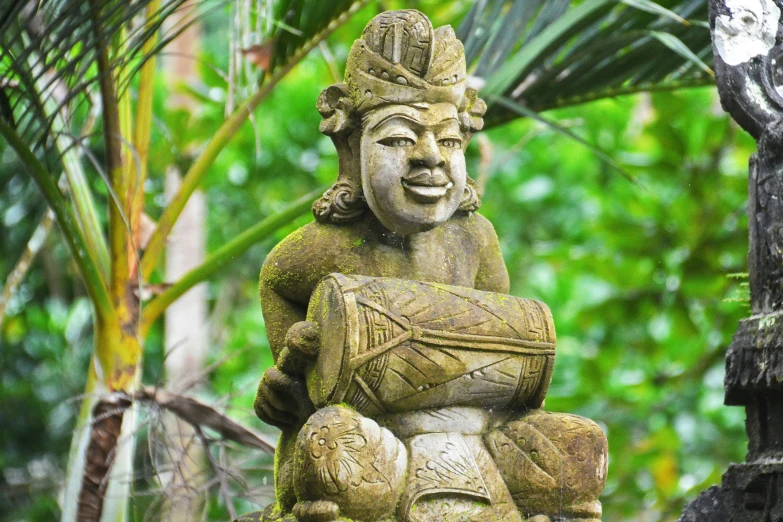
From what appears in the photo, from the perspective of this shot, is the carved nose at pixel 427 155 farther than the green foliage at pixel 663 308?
No

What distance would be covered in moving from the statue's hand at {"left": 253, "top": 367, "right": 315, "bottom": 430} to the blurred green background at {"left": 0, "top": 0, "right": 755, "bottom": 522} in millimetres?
1490

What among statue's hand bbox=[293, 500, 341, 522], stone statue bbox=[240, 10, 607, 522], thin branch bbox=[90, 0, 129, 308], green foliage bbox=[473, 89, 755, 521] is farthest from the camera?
green foliage bbox=[473, 89, 755, 521]

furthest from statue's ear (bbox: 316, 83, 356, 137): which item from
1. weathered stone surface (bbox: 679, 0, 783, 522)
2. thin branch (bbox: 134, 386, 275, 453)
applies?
thin branch (bbox: 134, 386, 275, 453)

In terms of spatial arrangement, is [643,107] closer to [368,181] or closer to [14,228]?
[14,228]

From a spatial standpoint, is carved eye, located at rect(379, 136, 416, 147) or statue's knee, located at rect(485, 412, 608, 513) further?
carved eye, located at rect(379, 136, 416, 147)

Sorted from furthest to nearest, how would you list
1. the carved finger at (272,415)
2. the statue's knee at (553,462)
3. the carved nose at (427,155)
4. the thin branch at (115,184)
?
the thin branch at (115,184), the carved finger at (272,415), the carved nose at (427,155), the statue's knee at (553,462)

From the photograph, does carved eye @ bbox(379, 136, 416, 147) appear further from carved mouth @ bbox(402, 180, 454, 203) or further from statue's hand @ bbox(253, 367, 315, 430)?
statue's hand @ bbox(253, 367, 315, 430)

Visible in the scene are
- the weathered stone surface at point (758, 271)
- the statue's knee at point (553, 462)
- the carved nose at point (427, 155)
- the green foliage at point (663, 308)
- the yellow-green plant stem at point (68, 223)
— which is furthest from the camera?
the green foliage at point (663, 308)

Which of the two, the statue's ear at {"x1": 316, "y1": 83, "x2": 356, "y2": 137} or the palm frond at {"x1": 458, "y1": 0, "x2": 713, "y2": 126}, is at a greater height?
the palm frond at {"x1": 458, "y1": 0, "x2": 713, "y2": 126}

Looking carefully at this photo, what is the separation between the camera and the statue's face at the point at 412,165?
11.2 feet


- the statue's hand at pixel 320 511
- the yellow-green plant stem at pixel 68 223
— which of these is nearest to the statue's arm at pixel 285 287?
the statue's hand at pixel 320 511

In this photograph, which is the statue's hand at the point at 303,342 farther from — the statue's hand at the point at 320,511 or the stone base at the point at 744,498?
the stone base at the point at 744,498

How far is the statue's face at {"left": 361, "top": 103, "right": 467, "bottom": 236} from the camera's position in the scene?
3.41 meters

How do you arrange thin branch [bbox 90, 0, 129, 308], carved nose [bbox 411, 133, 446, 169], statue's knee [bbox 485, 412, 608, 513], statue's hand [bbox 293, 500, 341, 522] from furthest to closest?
thin branch [bbox 90, 0, 129, 308] < carved nose [bbox 411, 133, 446, 169] < statue's knee [bbox 485, 412, 608, 513] < statue's hand [bbox 293, 500, 341, 522]
